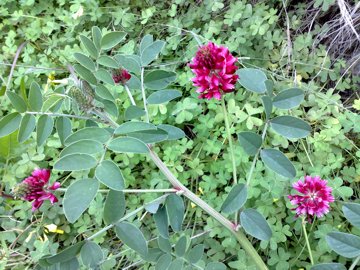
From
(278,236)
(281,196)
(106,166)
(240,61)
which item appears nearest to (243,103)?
(240,61)

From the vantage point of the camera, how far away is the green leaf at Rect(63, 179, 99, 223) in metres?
0.98

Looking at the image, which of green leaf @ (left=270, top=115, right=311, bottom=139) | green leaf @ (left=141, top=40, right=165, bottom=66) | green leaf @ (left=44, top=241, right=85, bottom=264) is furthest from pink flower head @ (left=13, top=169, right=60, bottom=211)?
green leaf @ (left=270, top=115, right=311, bottom=139)

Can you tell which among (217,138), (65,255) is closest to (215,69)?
(65,255)

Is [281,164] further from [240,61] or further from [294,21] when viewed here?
[294,21]

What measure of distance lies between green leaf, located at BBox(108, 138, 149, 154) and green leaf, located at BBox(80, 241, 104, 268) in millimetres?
295

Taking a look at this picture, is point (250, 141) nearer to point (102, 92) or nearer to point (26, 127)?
point (102, 92)

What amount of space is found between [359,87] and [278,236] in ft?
2.84

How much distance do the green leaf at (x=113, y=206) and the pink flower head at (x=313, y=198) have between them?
2.22 ft

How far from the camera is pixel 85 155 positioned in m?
1.06

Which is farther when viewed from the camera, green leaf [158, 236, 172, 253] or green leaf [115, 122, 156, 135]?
green leaf [158, 236, 172, 253]

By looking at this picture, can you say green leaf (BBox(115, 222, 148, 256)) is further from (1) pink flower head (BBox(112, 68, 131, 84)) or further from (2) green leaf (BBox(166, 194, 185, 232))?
(1) pink flower head (BBox(112, 68, 131, 84))

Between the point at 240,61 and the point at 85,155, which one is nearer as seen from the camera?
the point at 85,155

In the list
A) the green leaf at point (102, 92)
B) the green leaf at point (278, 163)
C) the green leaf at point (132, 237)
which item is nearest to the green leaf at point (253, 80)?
the green leaf at point (278, 163)

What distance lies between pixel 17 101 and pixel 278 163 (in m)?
0.75
